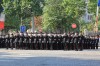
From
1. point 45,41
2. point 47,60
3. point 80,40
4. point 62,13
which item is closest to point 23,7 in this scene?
point 45,41

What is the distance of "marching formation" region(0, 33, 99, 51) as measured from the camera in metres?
30.6

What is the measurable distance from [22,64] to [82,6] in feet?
126

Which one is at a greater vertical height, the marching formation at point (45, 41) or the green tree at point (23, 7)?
the green tree at point (23, 7)

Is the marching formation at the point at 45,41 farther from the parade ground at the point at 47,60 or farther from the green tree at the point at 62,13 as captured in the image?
the green tree at the point at 62,13

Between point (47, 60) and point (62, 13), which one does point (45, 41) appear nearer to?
point (47, 60)

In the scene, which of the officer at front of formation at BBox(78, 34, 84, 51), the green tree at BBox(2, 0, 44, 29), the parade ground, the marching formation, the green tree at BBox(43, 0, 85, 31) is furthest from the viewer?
the green tree at BBox(43, 0, 85, 31)

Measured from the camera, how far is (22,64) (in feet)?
58.6

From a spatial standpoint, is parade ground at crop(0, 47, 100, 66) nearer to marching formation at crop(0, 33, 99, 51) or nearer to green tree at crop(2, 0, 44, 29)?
marching formation at crop(0, 33, 99, 51)

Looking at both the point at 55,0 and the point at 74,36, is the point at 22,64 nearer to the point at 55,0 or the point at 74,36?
the point at 74,36

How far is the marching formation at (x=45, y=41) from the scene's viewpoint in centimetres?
3062

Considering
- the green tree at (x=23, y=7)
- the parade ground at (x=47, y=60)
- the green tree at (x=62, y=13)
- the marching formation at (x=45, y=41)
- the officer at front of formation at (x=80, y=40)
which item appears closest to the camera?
the parade ground at (x=47, y=60)

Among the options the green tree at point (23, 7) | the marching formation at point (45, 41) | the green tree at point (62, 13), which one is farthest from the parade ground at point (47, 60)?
the green tree at point (62, 13)

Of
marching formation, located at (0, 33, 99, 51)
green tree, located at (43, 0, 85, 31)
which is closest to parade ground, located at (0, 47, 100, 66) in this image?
marching formation, located at (0, 33, 99, 51)

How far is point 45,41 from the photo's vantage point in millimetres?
31141
